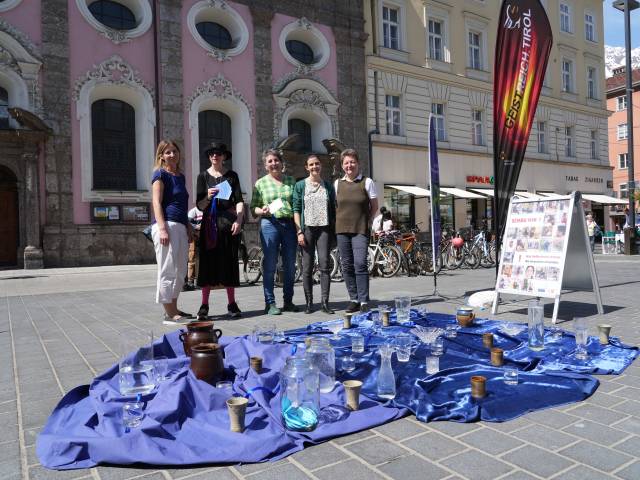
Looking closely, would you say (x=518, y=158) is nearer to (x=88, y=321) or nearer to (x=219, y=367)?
(x=219, y=367)

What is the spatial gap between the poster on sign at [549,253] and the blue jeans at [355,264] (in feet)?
4.78

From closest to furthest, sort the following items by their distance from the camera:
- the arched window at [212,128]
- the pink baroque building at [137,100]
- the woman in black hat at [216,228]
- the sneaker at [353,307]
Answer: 1. the woman in black hat at [216,228]
2. the sneaker at [353,307]
3. the pink baroque building at [137,100]
4. the arched window at [212,128]

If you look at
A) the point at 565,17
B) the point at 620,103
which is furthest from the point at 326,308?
the point at 620,103

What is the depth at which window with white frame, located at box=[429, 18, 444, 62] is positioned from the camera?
22.4 metres

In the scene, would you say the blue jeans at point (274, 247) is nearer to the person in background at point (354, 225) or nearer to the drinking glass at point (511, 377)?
the person in background at point (354, 225)

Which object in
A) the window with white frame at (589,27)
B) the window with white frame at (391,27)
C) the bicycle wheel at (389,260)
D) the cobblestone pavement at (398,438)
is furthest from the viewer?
the window with white frame at (589,27)

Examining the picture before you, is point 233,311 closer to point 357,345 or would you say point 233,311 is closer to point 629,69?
point 357,345

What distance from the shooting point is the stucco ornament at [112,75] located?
15.0 m

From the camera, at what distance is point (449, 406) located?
2637 mm

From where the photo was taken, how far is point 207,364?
2.88 meters

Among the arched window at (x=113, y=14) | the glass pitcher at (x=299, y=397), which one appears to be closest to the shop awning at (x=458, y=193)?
the arched window at (x=113, y=14)

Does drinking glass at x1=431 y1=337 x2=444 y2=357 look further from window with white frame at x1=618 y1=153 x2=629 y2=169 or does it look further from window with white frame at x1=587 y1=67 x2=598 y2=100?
window with white frame at x1=618 y1=153 x2=629 y2=169

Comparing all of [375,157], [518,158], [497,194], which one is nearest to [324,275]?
[497,194]

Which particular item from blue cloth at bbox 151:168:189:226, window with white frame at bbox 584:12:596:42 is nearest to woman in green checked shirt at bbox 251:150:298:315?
blue cloth at bbox 151:168:189:226
